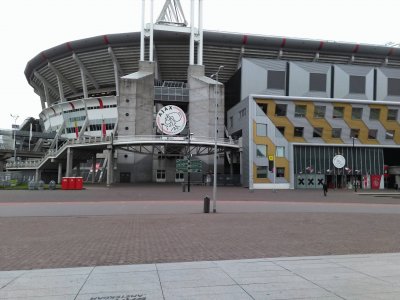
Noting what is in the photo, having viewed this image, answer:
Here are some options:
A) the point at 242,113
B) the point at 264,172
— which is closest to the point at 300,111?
the point at 242,113

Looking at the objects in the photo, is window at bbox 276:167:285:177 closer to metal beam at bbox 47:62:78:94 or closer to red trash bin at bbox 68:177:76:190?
red trash bin at bbox 68:177:76:190

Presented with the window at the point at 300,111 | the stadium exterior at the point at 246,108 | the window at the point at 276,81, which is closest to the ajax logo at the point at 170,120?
the stadium exterior at the point at 246,108

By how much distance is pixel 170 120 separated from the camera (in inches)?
2137

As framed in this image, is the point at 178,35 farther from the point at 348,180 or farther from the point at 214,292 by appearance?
the point at 214,292

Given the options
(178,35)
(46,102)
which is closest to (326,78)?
(178,35)

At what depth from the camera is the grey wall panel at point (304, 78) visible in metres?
61.9

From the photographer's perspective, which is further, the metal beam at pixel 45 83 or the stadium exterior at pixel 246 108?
the metal beam at pixel 45 83

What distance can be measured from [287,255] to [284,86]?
55411 millimetres

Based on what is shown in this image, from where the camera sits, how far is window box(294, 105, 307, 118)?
5822 centimetres

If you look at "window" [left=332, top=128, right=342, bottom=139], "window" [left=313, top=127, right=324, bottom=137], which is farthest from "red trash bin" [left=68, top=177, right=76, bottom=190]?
"window" [left=332, top=128, right=342, bottom=139]

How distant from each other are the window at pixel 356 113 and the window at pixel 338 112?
1.97 m

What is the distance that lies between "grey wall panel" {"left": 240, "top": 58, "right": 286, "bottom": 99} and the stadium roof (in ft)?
33.9

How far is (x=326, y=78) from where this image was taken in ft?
207

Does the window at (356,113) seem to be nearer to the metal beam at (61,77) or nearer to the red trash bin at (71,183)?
the red trash bin at (71,183)
